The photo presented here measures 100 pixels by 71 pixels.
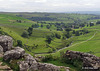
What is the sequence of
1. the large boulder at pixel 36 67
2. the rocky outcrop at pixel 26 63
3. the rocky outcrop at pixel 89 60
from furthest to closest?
the rocky outcrop at pixel 89 60 < the rocky outcrop at pixel 26 63 < the large boulder at pixel 36 67

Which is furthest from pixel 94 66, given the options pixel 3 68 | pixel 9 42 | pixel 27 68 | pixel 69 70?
pixel 9 42

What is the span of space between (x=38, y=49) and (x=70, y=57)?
100836mm

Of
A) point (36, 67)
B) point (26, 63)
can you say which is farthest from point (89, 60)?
point (26, 63)

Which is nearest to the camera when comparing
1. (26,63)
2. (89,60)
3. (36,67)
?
(26,63)

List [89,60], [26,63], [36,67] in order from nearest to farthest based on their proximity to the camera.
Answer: [26,63] → [36,67] → [89,60]

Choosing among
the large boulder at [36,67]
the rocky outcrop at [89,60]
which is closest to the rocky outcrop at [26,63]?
the large boulder at [36,67]

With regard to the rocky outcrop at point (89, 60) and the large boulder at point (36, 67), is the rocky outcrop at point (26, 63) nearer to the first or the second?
the large boulder at point (36, 67)

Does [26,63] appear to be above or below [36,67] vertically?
above

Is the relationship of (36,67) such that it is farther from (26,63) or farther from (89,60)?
(89,60)

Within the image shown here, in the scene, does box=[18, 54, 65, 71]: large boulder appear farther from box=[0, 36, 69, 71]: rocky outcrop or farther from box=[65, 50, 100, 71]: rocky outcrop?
box=[65, 50, 100, 71]: rocky outcrop

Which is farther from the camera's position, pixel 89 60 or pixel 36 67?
pixel 89 60

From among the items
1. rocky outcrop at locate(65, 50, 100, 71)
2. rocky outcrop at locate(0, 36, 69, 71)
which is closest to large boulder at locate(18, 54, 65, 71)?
rocky outcrop at locate(0, 36, 69, 71)

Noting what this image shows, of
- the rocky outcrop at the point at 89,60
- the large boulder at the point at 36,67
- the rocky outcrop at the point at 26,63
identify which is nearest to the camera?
the large boulder at the point at 36,67

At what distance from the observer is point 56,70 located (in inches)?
1288
